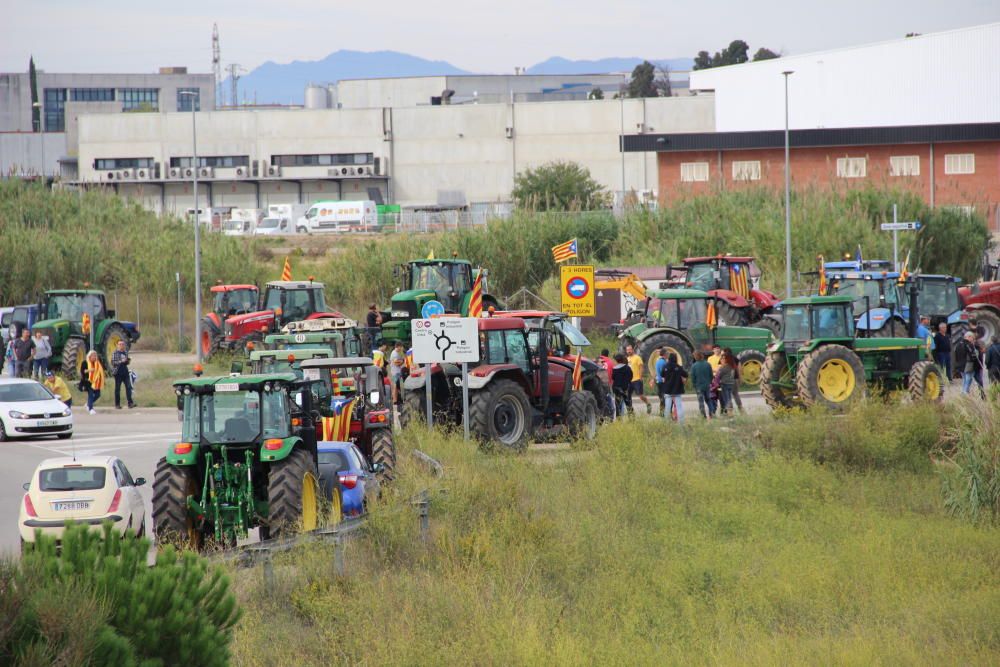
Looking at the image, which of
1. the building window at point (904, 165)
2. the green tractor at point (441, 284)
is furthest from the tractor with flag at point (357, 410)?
the building window at point (904, 165)

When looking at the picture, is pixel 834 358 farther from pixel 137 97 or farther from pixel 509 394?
pixel 137 97

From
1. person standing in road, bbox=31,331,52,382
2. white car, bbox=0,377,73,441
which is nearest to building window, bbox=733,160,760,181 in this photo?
person standing in road, bbox=31,331,52,382

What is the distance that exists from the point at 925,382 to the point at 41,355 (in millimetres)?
20669

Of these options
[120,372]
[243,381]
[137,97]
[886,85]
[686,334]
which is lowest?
[120,372]

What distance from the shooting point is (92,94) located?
133 meters

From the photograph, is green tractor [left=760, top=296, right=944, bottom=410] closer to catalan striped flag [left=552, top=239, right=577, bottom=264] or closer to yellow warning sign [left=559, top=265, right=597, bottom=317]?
yellow warning sign [left=559, top=265, right=597, bottom=317]

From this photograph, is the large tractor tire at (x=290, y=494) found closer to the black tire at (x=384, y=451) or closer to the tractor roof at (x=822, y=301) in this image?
the black tire at (x=384, y=451)

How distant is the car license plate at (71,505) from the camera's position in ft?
51.6

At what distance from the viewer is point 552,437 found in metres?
23.1

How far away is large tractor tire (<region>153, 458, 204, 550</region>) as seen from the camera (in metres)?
14.6

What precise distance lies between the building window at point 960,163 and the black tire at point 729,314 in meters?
30.9

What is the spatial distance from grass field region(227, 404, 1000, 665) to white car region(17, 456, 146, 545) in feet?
10.8

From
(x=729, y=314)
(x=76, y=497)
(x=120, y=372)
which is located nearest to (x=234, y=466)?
(x=76, y=497)

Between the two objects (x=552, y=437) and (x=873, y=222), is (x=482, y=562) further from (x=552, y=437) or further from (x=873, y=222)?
(x=873, y=222)
